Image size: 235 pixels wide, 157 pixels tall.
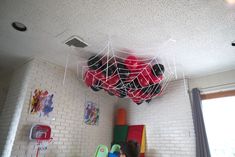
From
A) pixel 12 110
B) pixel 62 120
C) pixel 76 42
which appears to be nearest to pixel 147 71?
pixel 76 42

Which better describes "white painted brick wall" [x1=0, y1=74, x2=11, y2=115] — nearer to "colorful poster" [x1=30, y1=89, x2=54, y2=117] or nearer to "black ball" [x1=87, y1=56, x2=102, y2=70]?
"colorful poster" [x1=30, y1=89, x2=54, y2=117]

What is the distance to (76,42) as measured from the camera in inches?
61.7

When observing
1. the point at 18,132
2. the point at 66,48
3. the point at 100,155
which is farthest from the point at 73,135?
the point at 66,48

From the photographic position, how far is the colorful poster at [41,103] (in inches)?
70.6

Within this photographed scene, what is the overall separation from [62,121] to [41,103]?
1.12 feet

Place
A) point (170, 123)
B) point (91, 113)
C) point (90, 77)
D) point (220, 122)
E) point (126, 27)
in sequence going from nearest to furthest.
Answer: point (126, 27), point (90, 77), point (220, 122), point (170, 123), point (91, 113)

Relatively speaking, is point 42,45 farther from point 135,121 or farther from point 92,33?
point 135,121

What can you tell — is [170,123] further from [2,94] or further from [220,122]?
[2,94]

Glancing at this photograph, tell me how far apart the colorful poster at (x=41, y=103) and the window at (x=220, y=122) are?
75.3 inches

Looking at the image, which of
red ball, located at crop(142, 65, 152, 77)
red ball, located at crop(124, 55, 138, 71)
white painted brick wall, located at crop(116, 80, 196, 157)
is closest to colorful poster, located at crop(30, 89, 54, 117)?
red ball, located at crop(124, 55, 138, 71)

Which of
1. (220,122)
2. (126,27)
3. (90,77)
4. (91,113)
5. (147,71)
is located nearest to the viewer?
(126,27)

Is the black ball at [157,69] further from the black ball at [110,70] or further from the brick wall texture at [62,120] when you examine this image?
the brick wall texture at [62,120]

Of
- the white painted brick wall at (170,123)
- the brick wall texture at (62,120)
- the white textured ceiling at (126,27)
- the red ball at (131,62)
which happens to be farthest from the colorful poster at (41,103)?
the white painted brick wall at (170,123)

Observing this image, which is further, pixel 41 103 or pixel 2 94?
pixel 2 94
